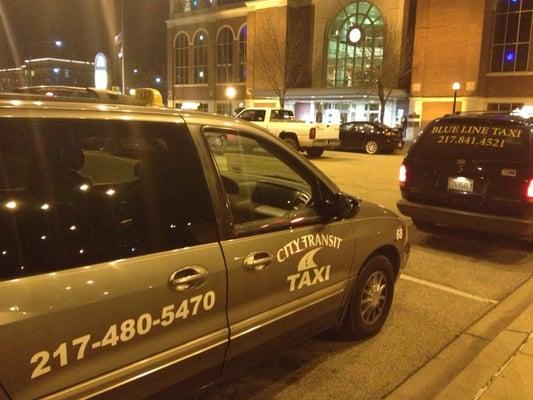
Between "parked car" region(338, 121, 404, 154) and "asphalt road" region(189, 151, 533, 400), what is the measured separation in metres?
15.8

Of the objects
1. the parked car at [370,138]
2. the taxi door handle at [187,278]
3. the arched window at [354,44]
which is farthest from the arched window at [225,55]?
the taxi door handle at [187,278]

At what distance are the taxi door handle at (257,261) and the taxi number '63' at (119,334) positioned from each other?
0.30 metres

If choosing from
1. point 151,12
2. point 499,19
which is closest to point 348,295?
point 499,19

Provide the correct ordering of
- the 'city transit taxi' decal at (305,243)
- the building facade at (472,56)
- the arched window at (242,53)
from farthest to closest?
the arched window at (242,53) → the building facade at (472,56) → the 'city transit taxi' decal at (305,243)

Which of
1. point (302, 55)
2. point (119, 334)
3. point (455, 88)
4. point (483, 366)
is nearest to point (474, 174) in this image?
point (483, 366)

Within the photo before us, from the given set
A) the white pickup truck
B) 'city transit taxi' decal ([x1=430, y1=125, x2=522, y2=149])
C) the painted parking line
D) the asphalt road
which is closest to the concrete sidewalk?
the asphalt road

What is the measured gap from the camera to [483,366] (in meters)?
3.87

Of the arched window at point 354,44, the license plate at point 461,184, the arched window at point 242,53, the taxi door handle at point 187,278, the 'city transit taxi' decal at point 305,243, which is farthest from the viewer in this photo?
the arched window at point 242,53

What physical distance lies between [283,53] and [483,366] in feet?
137

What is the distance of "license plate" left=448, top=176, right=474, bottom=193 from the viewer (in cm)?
657

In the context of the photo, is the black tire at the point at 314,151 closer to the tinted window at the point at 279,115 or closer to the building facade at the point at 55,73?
the tinted window at the point at 279,115

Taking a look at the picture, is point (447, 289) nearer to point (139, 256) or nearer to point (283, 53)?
point (139, 256)

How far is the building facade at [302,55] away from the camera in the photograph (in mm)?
38719

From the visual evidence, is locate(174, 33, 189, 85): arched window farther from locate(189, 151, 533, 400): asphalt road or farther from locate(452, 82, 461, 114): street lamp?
locate(189, 151, 533, 400): asphalt road
